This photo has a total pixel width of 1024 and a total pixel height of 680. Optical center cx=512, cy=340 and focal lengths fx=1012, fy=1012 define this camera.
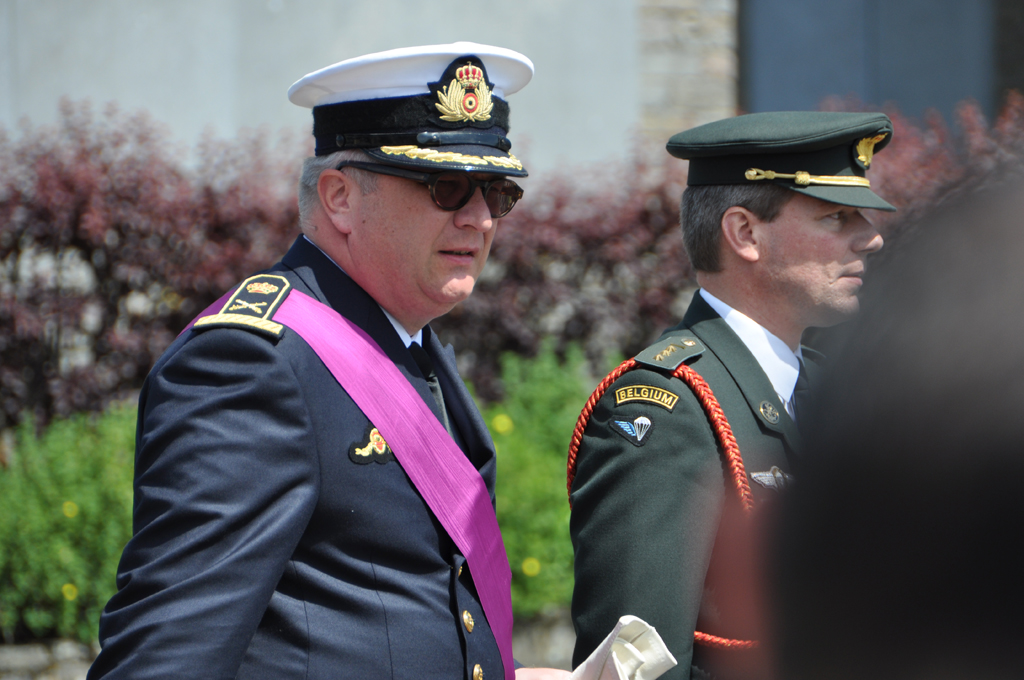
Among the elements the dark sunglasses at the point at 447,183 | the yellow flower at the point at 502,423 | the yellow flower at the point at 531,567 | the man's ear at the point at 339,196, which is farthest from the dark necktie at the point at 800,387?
the yellow flower at the point at 502,423

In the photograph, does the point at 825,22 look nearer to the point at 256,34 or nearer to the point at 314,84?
the point at 256,34

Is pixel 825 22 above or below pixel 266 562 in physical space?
above

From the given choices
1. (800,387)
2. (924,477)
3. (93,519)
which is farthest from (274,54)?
(924,477)

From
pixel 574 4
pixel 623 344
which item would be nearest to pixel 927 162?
pixel 623 344

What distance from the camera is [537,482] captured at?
455 cm

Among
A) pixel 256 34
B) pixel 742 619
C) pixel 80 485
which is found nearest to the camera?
pixel 742 619

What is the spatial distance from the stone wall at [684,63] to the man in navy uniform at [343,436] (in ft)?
20.3

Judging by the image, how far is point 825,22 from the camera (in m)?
9.13

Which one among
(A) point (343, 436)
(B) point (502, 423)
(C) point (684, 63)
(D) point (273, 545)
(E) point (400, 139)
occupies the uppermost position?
(C) point (684, 63)

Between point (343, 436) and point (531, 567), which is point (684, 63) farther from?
point (343, 436)

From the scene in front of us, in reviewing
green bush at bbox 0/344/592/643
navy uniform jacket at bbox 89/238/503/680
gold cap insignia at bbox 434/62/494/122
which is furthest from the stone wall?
navy uniform jacket at bbox 89/238/503/680

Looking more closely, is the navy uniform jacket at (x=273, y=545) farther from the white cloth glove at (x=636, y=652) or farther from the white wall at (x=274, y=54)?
the white wall at (x=274, y=54)

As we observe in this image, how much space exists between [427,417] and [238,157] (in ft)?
14.3

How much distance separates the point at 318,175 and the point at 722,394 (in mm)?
919
